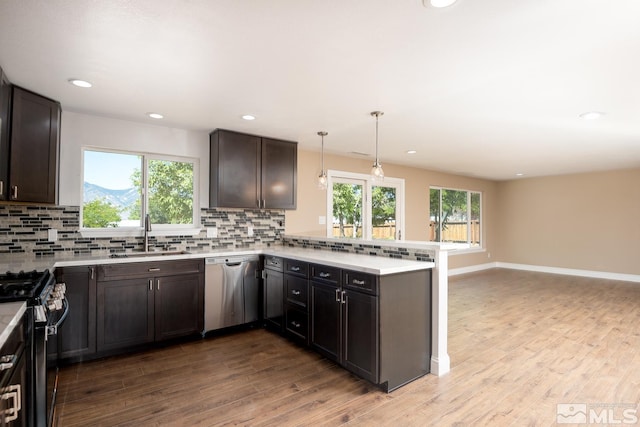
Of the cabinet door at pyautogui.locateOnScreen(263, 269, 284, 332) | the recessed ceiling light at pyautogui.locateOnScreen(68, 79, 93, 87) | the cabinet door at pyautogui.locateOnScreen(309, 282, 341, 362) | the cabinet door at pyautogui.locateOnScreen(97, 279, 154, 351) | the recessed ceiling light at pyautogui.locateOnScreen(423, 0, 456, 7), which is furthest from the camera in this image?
the cabinet door at pyautogui.locateOnScreen(263, 269, 284, 332)

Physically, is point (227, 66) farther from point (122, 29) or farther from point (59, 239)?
point (59, 239)

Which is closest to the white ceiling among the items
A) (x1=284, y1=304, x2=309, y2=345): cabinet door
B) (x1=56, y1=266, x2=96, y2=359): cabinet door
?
(x1=56, y1=266, x2=96, y2=359): cabinet door

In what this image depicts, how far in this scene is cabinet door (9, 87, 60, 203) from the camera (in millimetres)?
2641

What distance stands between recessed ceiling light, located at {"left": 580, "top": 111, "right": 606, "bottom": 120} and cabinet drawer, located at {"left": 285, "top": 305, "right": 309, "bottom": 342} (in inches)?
135

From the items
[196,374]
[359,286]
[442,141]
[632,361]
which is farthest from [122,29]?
[632,361]

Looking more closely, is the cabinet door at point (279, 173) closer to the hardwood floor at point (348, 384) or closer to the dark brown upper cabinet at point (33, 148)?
the hardwood floor at point (348, 384)

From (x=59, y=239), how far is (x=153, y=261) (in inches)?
37.8

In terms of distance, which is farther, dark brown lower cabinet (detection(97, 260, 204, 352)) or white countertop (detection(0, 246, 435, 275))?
dark brown lower cabinet (detection(97, 260, 204, 352))

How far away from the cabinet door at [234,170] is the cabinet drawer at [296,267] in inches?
42.4

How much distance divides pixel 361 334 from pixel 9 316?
205 centimetres

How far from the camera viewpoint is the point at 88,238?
3.37 meters

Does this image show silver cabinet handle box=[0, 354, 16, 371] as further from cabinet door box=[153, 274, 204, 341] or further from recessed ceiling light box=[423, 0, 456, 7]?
recessed ceiling light box=[423, 0, 456, 7]

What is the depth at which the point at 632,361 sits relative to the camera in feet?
9.73

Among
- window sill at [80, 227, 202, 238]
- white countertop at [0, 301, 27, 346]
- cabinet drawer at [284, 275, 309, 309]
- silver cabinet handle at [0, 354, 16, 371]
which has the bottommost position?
cabinet drawer at [284, 275, 309, 309]
